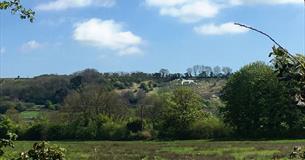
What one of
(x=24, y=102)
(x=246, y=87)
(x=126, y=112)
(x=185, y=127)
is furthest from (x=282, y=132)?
(x=24, y=102)

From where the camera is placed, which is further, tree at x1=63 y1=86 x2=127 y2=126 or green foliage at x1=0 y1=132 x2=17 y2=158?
tree at x1=63 y1=86 x2=127 y2=126

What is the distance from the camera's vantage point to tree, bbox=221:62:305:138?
7619 cm

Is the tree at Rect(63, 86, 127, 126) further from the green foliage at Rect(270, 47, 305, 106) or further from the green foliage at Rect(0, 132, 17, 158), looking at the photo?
the green foliage at Rect(270, 47, 305, 106)

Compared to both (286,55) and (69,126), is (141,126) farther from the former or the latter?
(286,55)

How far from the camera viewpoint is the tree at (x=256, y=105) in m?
76.2

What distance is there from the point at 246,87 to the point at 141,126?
18.1 meters

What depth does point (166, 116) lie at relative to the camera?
89.4 metres

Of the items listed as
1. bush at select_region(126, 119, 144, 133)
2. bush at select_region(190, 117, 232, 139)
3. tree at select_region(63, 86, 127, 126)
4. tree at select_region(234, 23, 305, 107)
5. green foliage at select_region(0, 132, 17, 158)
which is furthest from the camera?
tree at select_region(63, 86, 127, 126)

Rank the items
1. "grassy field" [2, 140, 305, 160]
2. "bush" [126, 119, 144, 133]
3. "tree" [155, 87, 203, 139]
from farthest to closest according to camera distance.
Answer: "bush" [126, 119, 144, 133] → "tree" [155, 87, 203, 139] → "grassy field" [2, 140, 305, 160]

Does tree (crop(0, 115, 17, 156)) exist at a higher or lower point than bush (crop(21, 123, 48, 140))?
lower

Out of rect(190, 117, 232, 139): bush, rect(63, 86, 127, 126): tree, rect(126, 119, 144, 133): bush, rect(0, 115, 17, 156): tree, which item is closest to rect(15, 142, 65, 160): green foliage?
rect(0, 115, 17, 156): tree

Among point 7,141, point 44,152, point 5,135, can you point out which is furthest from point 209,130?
point 7,141

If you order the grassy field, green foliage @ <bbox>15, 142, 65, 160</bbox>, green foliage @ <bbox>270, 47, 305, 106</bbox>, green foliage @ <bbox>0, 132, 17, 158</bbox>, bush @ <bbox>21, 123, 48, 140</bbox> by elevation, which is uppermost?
bush @ <bbox>21, 123, 48, 140</bbox>

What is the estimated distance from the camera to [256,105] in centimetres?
7981
